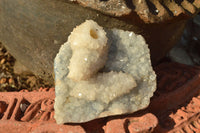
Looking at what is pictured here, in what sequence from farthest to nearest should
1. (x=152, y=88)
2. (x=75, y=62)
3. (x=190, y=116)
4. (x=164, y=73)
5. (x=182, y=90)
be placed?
(x=164, y=73) < (x=182, y=90) < (x=190, y=116) < (x=152, y=88) < (x=75, y=62)

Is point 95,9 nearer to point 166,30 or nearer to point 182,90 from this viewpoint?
point 166,30

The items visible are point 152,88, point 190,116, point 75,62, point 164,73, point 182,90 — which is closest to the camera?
point 75,62

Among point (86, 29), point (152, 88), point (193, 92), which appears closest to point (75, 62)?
point (86, 29)

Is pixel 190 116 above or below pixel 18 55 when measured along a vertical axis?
above

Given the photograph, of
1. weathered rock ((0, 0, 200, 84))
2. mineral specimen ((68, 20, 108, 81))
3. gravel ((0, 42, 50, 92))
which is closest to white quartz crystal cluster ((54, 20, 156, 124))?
mineral specimen ((68, 20, 108, 81))

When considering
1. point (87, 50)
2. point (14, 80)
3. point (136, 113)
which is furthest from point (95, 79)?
point (14, 80)

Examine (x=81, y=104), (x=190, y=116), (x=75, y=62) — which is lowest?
(x=190, y=116)

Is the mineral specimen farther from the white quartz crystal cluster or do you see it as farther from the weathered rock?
the weathered rock

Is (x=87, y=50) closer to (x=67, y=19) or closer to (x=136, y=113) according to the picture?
(x=67, y=19)
